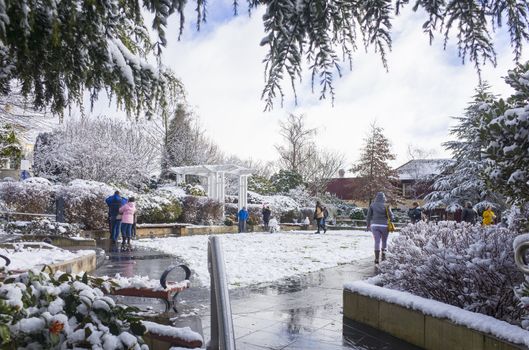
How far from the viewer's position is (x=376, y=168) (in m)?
40.9

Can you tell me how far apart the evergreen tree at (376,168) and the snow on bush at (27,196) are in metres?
30.4

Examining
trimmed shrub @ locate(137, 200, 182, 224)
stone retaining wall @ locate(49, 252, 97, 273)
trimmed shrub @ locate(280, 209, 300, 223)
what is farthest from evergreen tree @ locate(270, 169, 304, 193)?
stone retaining wall @ locate(49, 252, 97, 273)

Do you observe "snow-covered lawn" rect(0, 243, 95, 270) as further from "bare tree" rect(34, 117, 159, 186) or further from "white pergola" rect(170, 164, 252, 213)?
"bare tree" rect(34, 117, 159, 186)

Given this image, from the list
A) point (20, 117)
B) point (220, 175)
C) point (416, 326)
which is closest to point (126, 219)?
point (20, 117)

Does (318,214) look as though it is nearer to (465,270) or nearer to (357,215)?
(357,215)

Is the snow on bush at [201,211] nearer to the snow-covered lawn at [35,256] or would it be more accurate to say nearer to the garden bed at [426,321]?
the snow-covered lawn at [35,256]

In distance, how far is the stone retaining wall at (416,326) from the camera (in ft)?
11.8

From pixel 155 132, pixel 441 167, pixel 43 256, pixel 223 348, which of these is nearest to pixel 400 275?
pixel 223 348

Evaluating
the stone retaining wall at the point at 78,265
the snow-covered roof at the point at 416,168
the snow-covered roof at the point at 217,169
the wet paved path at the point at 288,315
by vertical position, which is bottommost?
the wet paved path at the point at 288,315

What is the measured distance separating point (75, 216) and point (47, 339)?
13923 millimetres

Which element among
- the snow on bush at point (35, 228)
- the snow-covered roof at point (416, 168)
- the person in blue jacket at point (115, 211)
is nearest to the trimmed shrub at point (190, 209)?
the person in blue jacket at point (115, 211)

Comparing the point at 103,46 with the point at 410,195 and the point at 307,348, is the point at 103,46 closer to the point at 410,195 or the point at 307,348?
the point at 307,348

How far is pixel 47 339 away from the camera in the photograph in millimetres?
2234

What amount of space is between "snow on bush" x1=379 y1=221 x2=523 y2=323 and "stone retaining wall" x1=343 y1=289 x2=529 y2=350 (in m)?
0.38
